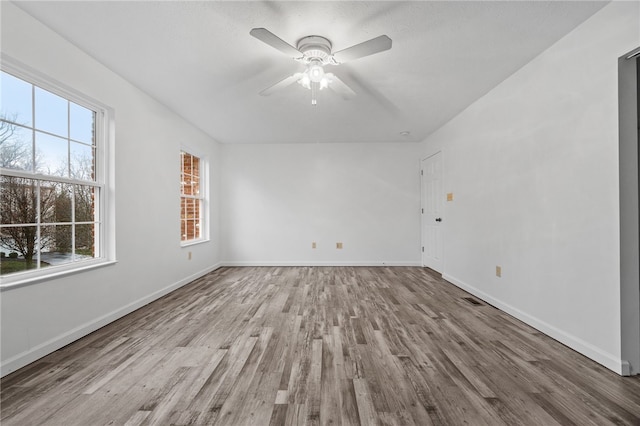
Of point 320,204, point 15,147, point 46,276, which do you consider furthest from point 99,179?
point 320,204

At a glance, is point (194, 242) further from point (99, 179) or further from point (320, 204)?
point (320, 204)

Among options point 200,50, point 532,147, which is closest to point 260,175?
point 200,50

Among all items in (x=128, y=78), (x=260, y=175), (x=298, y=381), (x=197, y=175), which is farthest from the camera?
(x=260, y=175)

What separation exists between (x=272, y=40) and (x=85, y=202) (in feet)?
7.36

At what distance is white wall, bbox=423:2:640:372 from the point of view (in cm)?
205

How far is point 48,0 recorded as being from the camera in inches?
78.2

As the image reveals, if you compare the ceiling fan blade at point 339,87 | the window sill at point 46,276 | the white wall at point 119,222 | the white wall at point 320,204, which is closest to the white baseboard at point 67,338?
the white wall at point 119,222

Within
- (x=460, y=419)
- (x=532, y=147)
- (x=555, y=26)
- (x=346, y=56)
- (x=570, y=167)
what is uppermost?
(x=555, y=26)

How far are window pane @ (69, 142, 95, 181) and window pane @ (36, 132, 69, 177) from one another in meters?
0.07

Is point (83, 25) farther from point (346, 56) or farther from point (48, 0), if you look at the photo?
point (346, 56)

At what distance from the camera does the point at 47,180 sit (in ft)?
7.73

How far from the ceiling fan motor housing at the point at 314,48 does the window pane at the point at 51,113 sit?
202 centimetres

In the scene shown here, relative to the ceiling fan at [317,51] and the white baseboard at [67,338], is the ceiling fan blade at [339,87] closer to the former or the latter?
the ceiling fan at [317,51]

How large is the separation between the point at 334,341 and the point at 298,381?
2.12 feet
